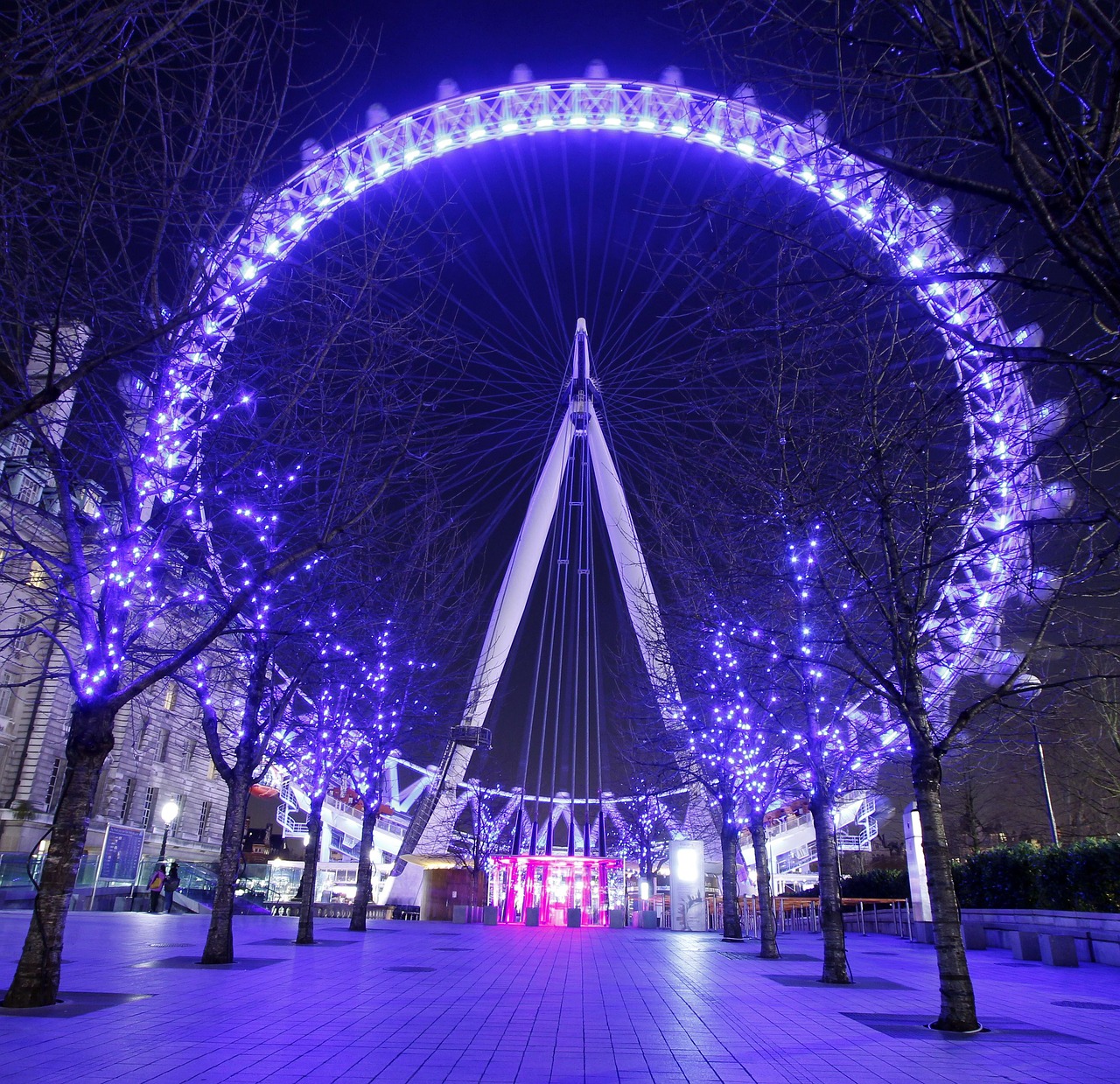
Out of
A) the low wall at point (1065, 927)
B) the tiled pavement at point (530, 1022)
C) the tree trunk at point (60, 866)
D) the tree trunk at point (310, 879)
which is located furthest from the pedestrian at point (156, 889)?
the low wall at point (1065, 927)

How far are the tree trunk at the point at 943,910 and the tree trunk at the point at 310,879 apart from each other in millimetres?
12064

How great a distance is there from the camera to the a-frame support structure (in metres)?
23.7

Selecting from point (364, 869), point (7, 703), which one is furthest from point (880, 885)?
point (7, 703)

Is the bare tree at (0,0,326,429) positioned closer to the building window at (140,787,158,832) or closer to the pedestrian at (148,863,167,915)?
the pedestrian at (148,863,167,915)

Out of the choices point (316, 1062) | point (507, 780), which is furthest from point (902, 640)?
point (507, 780)

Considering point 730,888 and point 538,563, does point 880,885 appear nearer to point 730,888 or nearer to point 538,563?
point 730,888

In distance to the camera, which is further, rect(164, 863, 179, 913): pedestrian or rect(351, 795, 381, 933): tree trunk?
rect(164, 863, 179, 913): pedestrian

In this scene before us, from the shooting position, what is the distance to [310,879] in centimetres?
1806

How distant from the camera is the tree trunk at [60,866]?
815cm

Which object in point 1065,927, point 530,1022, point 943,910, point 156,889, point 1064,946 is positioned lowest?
point 530,1022

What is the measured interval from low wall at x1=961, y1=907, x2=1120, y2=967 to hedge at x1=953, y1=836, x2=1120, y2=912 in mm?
404

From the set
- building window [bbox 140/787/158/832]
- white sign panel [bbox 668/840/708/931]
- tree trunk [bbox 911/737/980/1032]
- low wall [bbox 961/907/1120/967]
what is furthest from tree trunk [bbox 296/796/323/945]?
building window [bbox 140/787/158/832]

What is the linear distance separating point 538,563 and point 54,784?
2204cm

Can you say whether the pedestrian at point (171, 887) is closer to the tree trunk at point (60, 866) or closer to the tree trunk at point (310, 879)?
the tree trunk at point (310, 879)
